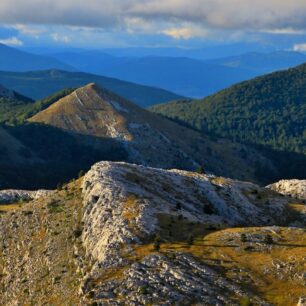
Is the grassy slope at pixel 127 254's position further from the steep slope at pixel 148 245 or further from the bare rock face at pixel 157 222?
the bare rock face at pixel 157 222

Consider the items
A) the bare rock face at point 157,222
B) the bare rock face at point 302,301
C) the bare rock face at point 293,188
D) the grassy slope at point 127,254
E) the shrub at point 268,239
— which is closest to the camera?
the bare rock face at point 302,301

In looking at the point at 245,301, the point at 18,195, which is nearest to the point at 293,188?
the point at 18,195

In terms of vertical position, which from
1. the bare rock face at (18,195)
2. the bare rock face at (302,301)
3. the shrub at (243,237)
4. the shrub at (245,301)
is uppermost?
the shrub at (243,237)

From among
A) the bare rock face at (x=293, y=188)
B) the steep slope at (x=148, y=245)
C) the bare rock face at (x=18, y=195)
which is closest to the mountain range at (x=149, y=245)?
the steep slope at (x=148, y=245)

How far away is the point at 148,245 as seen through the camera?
228ft

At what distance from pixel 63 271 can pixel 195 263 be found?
60.3 ft

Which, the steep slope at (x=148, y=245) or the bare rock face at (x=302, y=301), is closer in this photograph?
the bare rock face at (x=302, y=301)

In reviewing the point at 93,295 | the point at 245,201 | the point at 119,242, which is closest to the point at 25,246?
the point at 119,242

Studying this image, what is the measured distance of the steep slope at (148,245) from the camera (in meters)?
59.5

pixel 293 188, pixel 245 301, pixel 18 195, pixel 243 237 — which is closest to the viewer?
pixel 245 301

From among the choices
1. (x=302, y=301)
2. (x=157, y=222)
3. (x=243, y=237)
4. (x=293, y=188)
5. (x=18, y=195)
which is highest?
(x=157, y=222)

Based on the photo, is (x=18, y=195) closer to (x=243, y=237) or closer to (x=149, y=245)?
(x=149, y=245)

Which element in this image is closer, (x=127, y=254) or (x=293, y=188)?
(x=127, y=254)

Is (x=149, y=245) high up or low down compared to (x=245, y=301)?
up
